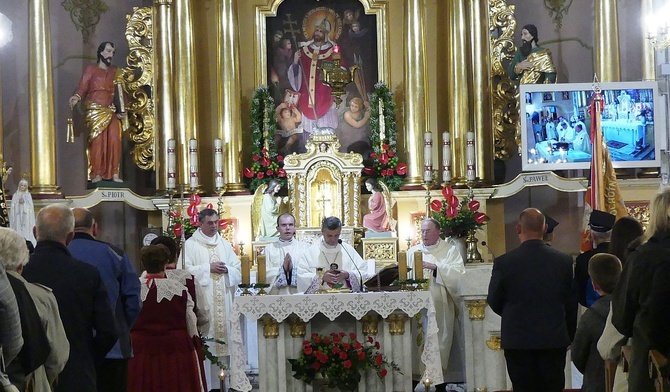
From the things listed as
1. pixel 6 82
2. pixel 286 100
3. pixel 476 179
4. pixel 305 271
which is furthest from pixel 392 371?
pixel 6 82

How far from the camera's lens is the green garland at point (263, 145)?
13.8m

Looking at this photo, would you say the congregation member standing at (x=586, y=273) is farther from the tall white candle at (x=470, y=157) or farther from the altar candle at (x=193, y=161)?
the altar candle at (x=193, y=161)

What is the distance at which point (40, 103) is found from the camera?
13.4 metres

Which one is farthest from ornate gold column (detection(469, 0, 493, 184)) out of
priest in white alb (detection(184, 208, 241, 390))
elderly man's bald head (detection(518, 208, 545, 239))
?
elderly man's bald head (detection(518, 208, 545, 239))

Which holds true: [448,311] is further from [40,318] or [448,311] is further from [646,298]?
[40,318]

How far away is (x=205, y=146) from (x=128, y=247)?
63.1 inches

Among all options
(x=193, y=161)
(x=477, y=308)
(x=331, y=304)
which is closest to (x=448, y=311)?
(x=477, y=308)

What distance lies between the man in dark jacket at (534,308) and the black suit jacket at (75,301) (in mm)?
2528

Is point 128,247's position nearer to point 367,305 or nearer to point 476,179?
point 476,179

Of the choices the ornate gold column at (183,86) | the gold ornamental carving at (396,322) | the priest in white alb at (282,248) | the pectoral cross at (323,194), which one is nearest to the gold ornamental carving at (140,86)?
the ornate gold column at (183,86)

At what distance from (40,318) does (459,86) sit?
29.9 ft

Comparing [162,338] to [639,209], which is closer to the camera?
[162,338]

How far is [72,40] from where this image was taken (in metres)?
14.4

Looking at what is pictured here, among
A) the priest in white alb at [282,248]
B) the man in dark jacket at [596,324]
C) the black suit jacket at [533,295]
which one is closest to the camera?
the man in dark jacket at [596,324]
